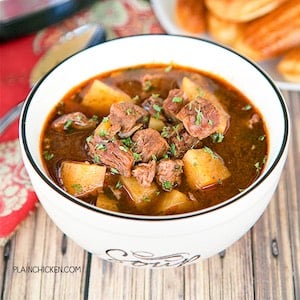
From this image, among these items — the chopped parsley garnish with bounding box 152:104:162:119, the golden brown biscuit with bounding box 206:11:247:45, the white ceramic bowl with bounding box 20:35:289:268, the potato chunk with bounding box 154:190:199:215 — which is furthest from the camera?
the golden brown biscuit with bounding box 206:11:247:45

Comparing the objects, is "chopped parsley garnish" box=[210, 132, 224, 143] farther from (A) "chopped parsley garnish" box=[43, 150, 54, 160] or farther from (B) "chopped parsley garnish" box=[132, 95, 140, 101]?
(A) "chopped parsley garnish" box=[43, 150, 54, 160]

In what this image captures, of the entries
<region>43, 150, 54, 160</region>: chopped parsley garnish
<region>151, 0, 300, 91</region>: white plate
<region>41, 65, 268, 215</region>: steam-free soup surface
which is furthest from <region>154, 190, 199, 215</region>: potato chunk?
<region>151, 0, 300, 91</region>: white plate

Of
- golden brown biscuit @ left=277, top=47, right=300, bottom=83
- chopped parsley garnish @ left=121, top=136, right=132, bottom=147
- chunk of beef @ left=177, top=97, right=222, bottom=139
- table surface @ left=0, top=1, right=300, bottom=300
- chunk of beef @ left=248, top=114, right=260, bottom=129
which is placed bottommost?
table surface @ left=0, top=1, right=300, bottom=300

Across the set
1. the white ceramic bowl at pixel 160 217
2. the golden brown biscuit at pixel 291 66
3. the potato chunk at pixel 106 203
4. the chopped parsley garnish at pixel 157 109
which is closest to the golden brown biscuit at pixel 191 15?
the golden brown biscuit at pixel 291 66

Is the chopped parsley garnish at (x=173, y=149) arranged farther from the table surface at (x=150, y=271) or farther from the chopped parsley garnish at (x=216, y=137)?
the table surface at (x=150, y=271)

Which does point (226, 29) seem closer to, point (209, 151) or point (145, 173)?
point (209, 151)

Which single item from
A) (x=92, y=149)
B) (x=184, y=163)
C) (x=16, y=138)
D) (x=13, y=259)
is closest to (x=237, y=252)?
(x=184, y=163)
